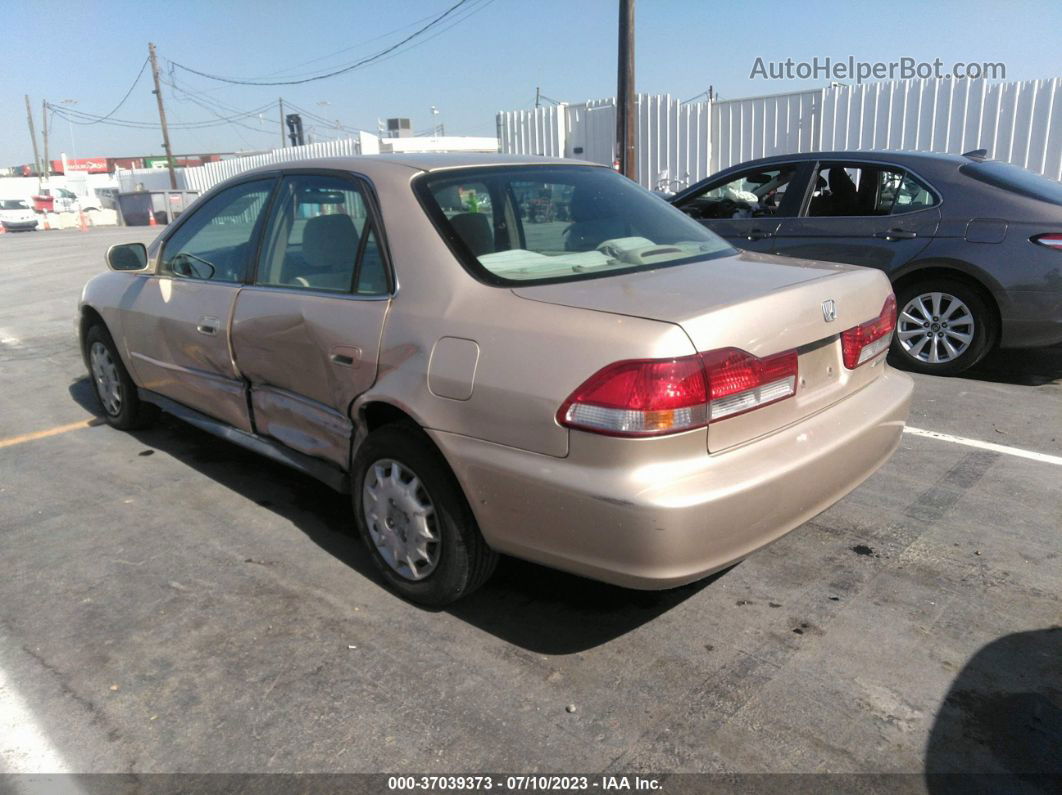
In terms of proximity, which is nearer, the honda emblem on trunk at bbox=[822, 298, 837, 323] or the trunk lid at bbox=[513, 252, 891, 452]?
the trunk lid at bbox=[513, 252, 891, 452]

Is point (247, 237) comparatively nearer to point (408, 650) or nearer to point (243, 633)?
point (243, 633)

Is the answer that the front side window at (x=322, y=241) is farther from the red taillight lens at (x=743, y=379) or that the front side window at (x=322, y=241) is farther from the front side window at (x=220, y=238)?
the red taillight lens at (x=743, y=379)

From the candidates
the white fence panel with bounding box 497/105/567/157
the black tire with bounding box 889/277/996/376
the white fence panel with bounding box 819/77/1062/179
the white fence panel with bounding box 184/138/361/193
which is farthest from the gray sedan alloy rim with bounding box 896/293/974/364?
the white fence panel with bounding box 184/138/361/193

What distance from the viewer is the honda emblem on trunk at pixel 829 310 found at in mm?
2828

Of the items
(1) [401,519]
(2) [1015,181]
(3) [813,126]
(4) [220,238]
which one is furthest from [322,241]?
(3) [813,126]

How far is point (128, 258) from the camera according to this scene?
466cm

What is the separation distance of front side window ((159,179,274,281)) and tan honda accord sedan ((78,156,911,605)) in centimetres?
2

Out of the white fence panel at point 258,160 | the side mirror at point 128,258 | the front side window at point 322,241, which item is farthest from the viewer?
the white fence panel at point 258,160

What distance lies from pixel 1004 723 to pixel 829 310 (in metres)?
1.36

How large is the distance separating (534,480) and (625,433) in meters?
0.33

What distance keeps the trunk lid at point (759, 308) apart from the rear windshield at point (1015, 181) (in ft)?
11.2

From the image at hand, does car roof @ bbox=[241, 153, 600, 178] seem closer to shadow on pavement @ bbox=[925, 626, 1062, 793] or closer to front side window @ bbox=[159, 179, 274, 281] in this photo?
front side window @ bbox=[159, 179, 274, 281]

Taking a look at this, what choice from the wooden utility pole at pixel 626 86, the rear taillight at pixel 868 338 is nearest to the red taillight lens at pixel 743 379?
the rear taillight at pixel 868 338

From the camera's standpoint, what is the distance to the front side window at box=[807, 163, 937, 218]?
20.3ft
